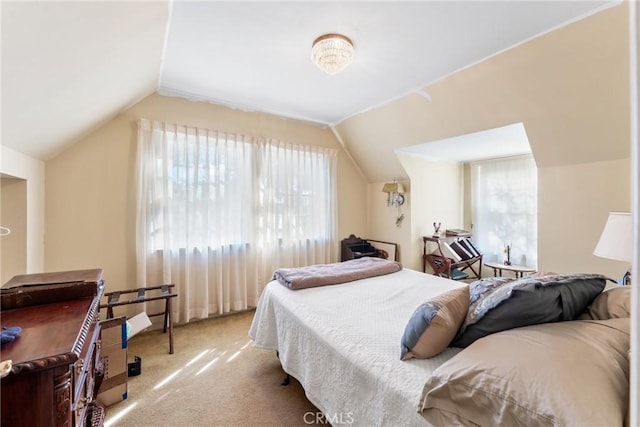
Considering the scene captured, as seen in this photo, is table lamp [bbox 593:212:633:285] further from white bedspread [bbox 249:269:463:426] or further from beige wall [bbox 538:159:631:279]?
beige wall [bbox 538:159:631:279]

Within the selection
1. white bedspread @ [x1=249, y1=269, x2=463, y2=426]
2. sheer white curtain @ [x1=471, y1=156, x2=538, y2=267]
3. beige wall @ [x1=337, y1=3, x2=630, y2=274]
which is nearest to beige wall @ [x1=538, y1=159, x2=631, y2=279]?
beige wall @ [x1=337, y1=3, x2=630, y2=274]

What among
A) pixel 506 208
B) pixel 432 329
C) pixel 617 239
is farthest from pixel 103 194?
pixel 506 208

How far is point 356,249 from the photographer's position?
167 inches

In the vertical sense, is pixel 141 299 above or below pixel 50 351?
below

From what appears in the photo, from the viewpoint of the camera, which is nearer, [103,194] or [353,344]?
[353,344]

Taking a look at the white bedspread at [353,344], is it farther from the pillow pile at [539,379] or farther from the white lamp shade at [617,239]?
the white lamp shade at [617,239]

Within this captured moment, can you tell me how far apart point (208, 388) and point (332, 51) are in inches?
100

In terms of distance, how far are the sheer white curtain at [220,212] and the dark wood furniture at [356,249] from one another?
454mm

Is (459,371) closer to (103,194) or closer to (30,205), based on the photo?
(30,205)

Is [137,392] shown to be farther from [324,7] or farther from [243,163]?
[324,7]

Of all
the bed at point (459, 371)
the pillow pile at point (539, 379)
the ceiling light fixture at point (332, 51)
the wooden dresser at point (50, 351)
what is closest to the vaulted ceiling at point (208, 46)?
the ceiling light fixture at point (332, 51)

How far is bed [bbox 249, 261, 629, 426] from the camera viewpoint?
0.74m

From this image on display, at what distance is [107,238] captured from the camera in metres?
2.67

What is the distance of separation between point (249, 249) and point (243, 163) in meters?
1.04
